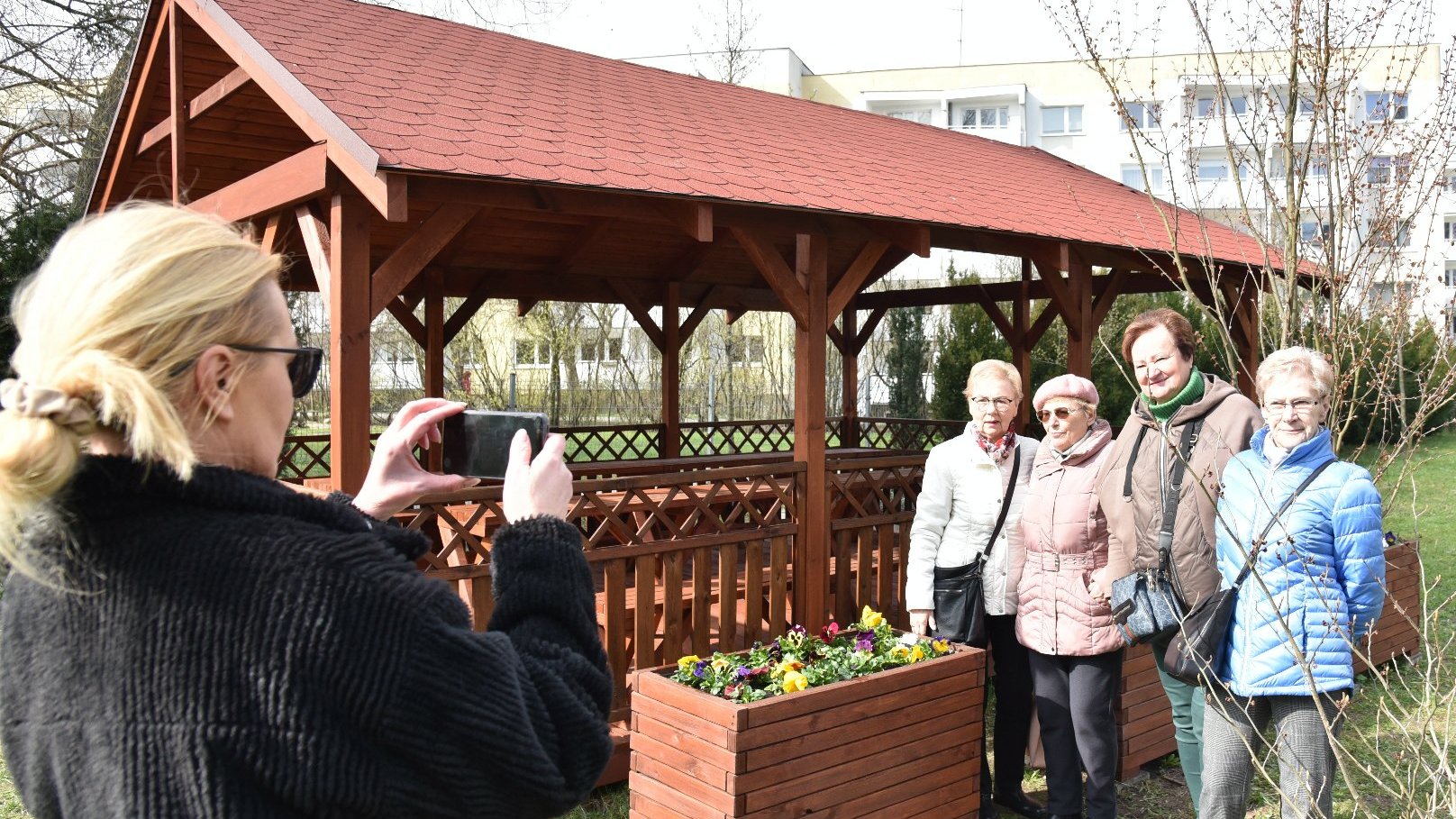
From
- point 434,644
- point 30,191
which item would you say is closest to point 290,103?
point 434,644

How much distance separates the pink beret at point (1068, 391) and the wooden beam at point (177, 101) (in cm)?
518

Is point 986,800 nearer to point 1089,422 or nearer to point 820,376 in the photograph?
point 1089,422

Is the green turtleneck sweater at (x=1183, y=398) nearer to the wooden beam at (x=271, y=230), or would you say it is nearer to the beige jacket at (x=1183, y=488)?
the beige jacket at (x=1183, y=488)

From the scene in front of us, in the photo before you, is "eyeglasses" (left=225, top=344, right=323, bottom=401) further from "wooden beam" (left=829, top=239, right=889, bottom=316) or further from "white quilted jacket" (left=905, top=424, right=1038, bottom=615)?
"wooden beam" (left=829, top=239, right=889, bottom=316)

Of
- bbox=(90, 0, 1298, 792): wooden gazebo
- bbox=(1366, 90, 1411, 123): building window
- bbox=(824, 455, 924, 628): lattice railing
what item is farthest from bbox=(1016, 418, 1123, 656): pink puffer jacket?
bbox=(824, 455, 924, 628): lattice railing

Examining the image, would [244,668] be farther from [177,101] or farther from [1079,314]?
[1079,314]

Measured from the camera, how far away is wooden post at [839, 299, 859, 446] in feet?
48.1

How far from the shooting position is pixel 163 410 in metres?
1.15

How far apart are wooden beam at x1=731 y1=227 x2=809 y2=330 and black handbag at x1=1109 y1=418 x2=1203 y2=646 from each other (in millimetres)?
2722

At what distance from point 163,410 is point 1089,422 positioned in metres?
3.65

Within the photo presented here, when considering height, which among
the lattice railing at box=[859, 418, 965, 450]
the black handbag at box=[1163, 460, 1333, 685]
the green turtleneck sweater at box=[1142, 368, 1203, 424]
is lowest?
the lattice railing at box=[859, 418, 965, 450]

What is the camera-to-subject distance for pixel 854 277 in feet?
20.9

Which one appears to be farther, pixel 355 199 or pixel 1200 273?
pixel 1200 273

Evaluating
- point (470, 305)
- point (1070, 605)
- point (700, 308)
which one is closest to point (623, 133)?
point (1070, 605)
